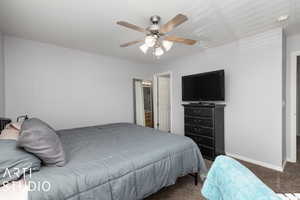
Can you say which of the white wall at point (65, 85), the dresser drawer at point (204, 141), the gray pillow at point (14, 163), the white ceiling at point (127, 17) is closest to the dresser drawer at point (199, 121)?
the dresser drawer at point (204, 141)

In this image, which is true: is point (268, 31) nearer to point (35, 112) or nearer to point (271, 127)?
point (271, 127)

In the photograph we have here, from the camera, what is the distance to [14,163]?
3.21 feet

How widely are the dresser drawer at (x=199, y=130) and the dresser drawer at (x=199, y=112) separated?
28cm

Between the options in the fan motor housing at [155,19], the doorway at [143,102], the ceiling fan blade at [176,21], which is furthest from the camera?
the doorway at [143,102]

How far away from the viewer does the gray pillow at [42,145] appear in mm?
1081

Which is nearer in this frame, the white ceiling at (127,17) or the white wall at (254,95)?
the white ceiling at (127,17)

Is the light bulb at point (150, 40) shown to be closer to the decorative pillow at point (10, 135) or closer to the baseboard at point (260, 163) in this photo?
the decorative pillow at point (10, 135)

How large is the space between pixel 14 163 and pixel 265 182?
2.94m

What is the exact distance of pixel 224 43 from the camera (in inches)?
119

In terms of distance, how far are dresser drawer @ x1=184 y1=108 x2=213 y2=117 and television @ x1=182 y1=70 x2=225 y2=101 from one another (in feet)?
1.06

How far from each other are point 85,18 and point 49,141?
1.74 meters

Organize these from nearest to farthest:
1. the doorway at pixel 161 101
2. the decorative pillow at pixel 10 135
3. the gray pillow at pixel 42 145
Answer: the gray pillow at pixel 42 145
the decorative pillow at pixel 10 135
the doorway at pixel 161 101

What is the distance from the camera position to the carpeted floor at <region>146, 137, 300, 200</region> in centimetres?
181

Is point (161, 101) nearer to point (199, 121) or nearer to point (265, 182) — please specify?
point (199, 121)
